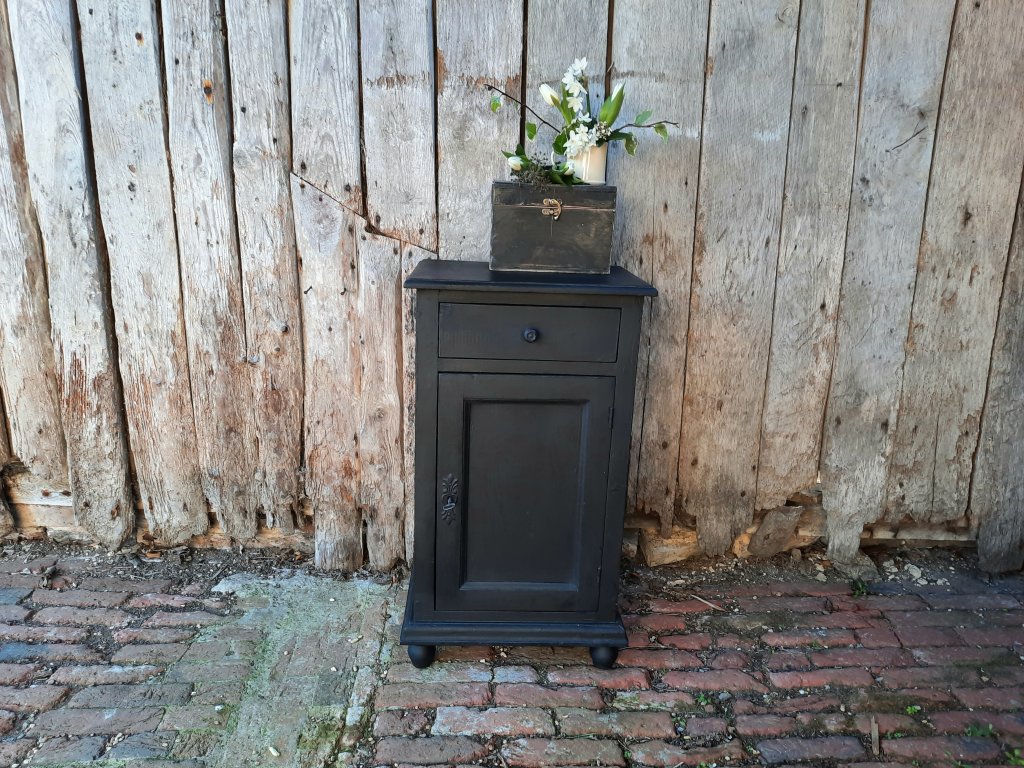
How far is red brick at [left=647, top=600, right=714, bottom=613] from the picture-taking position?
9.14ft

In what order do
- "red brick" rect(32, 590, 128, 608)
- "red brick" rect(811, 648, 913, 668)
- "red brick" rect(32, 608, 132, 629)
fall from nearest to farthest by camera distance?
"red brick" rect(811, 648, 913, 668)
"red brick" rect(32, 608, 132, 629)
"red brick" rect(32, 590, 128, 608)

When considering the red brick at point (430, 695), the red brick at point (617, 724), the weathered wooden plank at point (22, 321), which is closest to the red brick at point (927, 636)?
the red brick at point (617, 724)

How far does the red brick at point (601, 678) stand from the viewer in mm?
2396

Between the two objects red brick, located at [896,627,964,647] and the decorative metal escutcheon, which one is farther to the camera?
red brick, located at [896,627,964,647]

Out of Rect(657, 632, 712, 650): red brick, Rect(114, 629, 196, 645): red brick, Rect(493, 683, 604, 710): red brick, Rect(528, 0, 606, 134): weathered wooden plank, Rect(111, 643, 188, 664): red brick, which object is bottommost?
Rect(493, 683, 604, 710): red brick

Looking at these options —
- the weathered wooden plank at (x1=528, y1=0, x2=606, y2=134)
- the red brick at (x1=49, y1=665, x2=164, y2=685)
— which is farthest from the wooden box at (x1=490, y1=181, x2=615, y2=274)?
the red brick at (x1=49, y1=665, x2=164, y2=685)

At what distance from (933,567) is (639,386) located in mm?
1467

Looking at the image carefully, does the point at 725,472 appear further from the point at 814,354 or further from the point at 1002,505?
the point at 1002,505

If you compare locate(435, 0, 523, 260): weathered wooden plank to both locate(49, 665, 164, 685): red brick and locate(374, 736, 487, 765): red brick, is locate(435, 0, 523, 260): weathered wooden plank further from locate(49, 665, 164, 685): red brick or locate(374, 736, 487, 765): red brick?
locate(49, 665, 164, 685): red brick

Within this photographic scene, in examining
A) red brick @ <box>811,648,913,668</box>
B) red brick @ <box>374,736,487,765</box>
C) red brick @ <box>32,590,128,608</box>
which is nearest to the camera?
red brick @ <box>374,736,487,765</box>

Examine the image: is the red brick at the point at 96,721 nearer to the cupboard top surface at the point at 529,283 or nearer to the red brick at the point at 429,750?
the red brick at the point at 429,750

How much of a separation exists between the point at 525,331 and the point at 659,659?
1212 millimetres

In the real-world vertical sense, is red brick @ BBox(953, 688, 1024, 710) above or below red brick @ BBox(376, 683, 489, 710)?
above

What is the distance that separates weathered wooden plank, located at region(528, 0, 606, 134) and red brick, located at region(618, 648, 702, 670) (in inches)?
72.9
